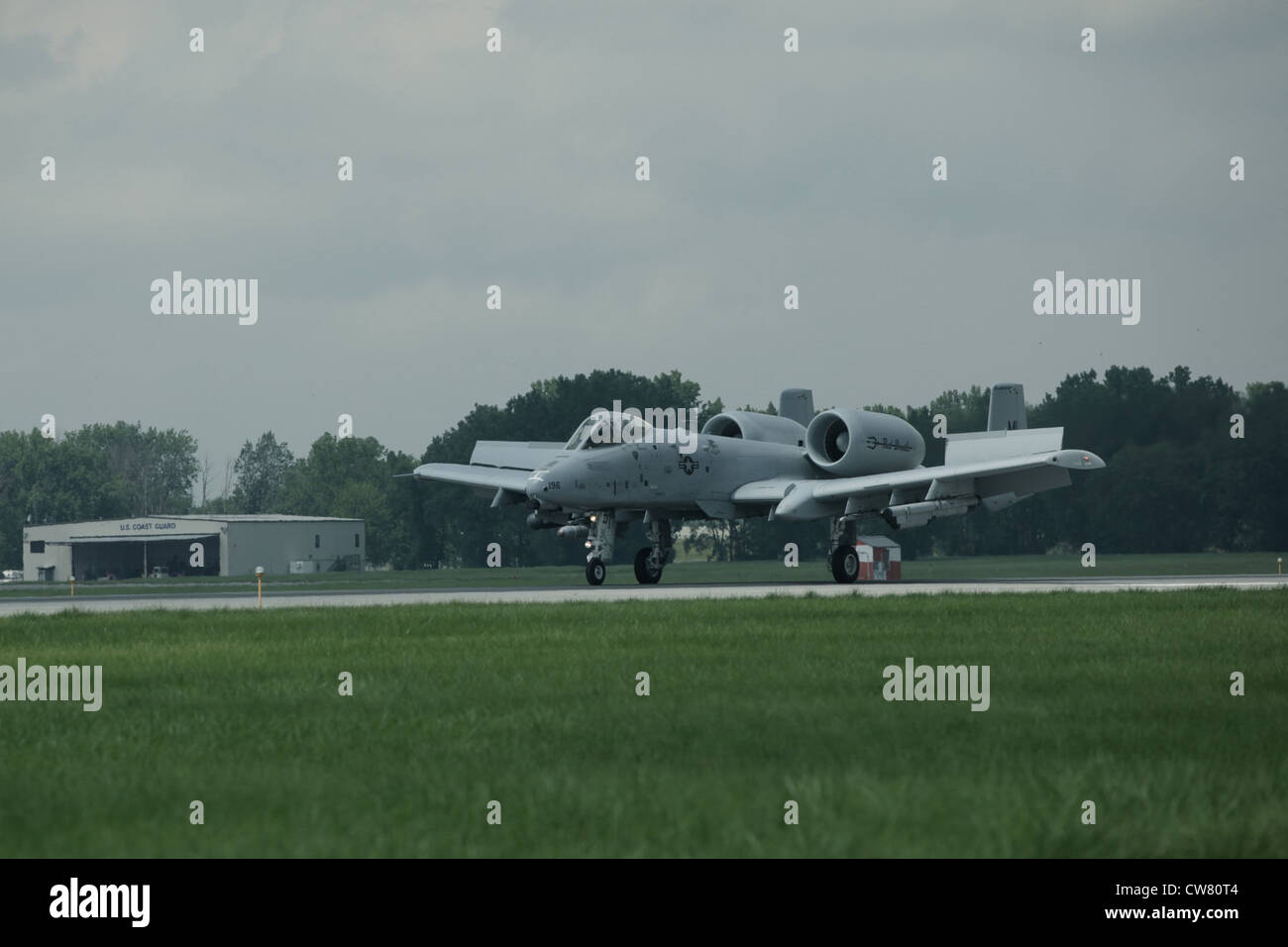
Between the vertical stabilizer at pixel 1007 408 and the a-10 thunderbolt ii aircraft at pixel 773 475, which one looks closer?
the a-10 thunderbolt ii aircraft at pixel 773 475

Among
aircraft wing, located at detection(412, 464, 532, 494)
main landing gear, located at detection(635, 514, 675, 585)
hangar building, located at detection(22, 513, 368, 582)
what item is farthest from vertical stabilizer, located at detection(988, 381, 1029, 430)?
hangar building, located at detection(22, 513, 368, 582)

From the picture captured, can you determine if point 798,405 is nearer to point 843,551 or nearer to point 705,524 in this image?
point 843,551

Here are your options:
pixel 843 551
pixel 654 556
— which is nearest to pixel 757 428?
pixel 843 551

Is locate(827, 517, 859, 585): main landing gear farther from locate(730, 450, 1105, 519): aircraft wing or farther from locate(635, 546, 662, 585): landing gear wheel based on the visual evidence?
locate(635, 546, 662, 585): landing gear wheel

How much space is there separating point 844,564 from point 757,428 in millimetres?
5010

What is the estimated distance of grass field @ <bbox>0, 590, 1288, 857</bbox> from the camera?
664 centimetres

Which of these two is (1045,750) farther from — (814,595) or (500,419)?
(500,419)

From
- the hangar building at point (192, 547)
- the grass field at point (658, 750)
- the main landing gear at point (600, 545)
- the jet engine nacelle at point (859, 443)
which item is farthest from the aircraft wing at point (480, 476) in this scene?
the hangar building at point (192, 547)

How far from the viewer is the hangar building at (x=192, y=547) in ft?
327

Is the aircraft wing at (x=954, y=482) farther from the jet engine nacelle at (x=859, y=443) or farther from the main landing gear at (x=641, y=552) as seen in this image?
the main landing gear at (x=641, y=552)

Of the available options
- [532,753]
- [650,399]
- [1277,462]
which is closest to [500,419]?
[650,399]

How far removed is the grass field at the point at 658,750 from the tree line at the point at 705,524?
99.6 ft

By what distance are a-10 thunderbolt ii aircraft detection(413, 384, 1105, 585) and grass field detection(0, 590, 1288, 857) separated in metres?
19.9
